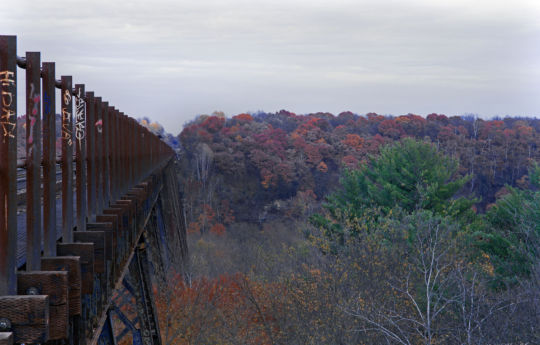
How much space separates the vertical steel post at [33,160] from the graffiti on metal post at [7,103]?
0.74 feet

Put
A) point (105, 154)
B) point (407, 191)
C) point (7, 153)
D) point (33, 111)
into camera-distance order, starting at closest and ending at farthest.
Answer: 1. point (7, 153)
2. point (33, 111)
3. point (105, 154)
4. point (407, 191)

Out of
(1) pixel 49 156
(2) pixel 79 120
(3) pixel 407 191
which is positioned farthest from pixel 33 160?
(3) pixel 407 191

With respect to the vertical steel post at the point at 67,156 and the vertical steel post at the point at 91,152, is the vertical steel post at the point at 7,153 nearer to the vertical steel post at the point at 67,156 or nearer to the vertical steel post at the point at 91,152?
the vertical steel post at the point at 67,156

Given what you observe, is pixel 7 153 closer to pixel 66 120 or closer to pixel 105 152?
pixel 66 120

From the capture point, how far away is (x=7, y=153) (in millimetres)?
2762

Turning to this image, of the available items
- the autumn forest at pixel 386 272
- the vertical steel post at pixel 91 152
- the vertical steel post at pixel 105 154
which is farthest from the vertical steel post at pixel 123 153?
the autumn forest at pixel 386 272

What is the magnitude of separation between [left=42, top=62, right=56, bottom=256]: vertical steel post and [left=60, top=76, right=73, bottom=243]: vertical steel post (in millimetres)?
316

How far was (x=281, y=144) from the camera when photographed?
88.8m

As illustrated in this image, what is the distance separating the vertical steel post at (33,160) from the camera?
120 inches

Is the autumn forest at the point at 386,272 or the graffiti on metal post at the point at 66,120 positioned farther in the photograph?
the autumn forest at the point at 386,272

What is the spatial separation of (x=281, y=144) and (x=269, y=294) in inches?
2349

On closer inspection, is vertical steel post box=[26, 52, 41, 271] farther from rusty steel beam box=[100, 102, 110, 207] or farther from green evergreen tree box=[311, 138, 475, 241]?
green evergreen tree box=[311, 138, 475, 241]

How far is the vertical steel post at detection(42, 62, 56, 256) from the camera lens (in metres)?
3.41

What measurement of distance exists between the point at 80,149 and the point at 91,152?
496mm
